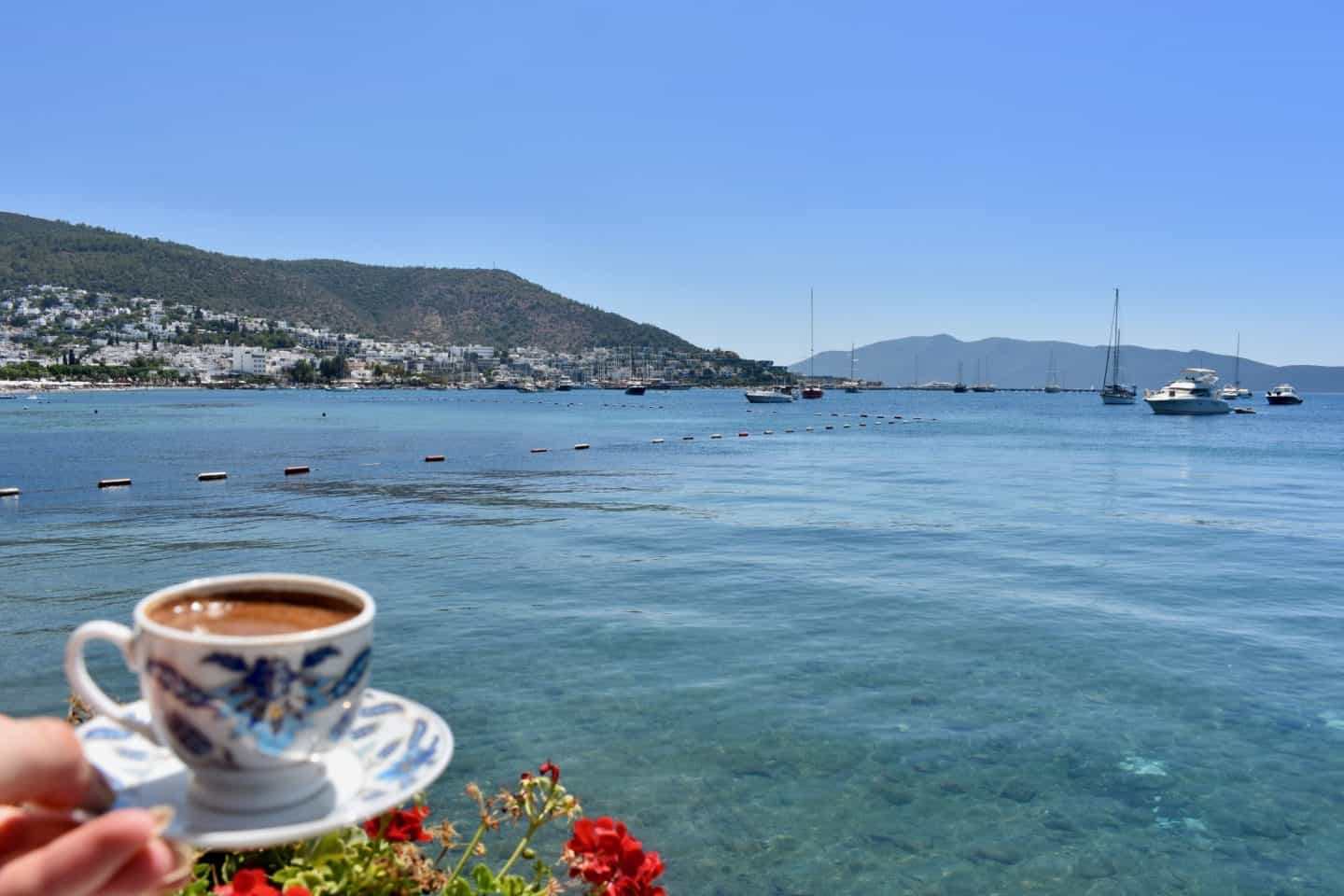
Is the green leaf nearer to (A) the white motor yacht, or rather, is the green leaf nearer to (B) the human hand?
(B) the human hand

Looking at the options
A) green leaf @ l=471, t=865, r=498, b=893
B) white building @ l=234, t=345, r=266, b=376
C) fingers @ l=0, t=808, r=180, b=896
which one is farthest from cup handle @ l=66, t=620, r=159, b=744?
white building @ l=234, t=345, r=266, b=376

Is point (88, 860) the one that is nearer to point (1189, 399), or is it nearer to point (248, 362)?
point (1189, 399)

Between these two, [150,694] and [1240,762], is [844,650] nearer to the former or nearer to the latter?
[1240,762]

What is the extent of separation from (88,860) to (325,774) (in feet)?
1.27

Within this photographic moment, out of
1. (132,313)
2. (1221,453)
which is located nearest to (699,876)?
(1221,453)

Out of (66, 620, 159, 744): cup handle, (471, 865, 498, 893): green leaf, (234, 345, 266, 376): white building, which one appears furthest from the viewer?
(234, 345, 266, 376): white building

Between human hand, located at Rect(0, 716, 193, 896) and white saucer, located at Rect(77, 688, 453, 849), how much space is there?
6 centimetres

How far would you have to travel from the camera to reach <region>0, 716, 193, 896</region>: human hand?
1.09 metres

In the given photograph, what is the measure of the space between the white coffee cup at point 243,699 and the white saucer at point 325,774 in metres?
0.03

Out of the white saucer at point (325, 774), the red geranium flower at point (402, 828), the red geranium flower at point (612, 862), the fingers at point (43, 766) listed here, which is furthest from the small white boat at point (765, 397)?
the fingers at point (43, 766)

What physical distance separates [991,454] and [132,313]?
196 metres

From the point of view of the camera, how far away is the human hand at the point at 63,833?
1087mm

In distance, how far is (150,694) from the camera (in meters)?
1.38

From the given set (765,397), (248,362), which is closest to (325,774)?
(765,397)
